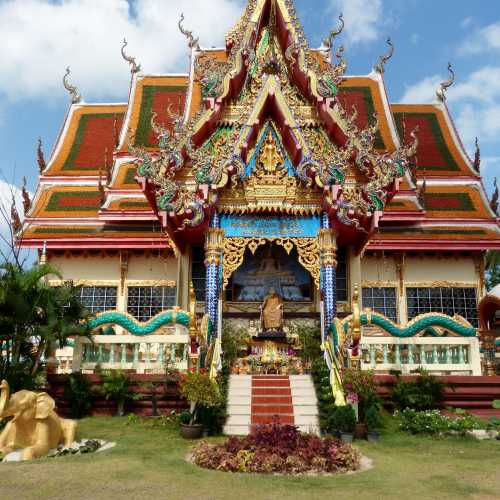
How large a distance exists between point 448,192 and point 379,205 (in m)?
5.76

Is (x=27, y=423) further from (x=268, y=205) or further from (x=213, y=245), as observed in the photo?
(x=268, y=205)

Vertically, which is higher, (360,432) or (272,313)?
(272,313)

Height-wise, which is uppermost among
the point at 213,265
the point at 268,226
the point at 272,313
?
the point at 268,226

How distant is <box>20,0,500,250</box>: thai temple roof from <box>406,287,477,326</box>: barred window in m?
1.14

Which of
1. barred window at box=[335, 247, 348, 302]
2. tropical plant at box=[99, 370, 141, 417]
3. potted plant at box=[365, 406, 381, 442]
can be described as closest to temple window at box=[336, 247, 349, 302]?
barred window at box=[335, 247, 348, 302]

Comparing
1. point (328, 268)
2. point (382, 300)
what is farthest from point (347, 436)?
point (382, 300)

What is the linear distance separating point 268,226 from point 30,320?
479 centimetres

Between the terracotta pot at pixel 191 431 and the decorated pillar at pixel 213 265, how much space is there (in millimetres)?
2896

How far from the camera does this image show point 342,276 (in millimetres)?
12898

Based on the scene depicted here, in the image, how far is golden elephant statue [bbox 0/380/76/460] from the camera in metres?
6.71

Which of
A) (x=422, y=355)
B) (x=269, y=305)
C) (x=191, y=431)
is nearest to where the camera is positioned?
(x=191, y=431)

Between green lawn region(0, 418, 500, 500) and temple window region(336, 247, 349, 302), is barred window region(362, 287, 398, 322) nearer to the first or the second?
temple window region(336, 247, 349, 302)

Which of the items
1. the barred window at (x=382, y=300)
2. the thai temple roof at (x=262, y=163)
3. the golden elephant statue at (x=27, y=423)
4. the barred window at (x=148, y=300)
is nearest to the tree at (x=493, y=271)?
the thai temple roof at (x=262, y=163)

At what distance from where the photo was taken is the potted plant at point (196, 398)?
7.88 m
